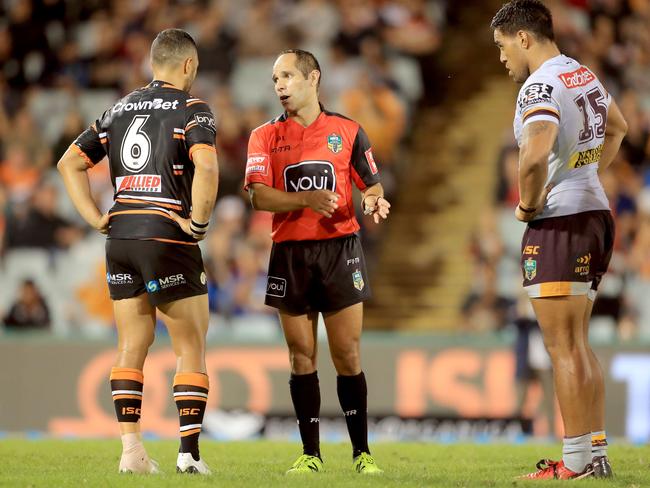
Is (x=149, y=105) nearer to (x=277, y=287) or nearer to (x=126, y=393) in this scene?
(x=277, y=287)

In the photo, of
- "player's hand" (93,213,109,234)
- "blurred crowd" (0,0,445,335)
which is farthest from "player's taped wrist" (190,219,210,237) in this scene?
"blurred crowd" (0,0,445,335)

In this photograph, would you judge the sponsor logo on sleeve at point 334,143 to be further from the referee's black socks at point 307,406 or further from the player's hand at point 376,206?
the referee's black socks at point 307,406

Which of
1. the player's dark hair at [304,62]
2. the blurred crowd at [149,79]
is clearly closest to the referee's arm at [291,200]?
the player's dark hair at [304,62]

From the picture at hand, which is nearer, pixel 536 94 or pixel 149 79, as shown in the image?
pixel 536 94

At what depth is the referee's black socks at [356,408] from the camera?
24.3 feet

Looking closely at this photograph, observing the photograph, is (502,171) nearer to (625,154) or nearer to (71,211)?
(625,154)

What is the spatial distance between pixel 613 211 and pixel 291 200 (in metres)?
9.14

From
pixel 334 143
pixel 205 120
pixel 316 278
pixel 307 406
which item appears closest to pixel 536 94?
pixel 334 143

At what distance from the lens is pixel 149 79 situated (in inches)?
689

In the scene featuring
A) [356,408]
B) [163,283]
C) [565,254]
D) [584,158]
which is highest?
[584,158]

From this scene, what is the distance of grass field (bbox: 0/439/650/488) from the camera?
6473mm

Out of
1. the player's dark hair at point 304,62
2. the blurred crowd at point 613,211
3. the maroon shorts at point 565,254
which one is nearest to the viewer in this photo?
the maroon shorts at point 565,254

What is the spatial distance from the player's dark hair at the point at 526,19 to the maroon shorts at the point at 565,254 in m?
1.17

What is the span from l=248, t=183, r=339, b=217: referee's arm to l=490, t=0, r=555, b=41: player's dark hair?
1.49 metres
